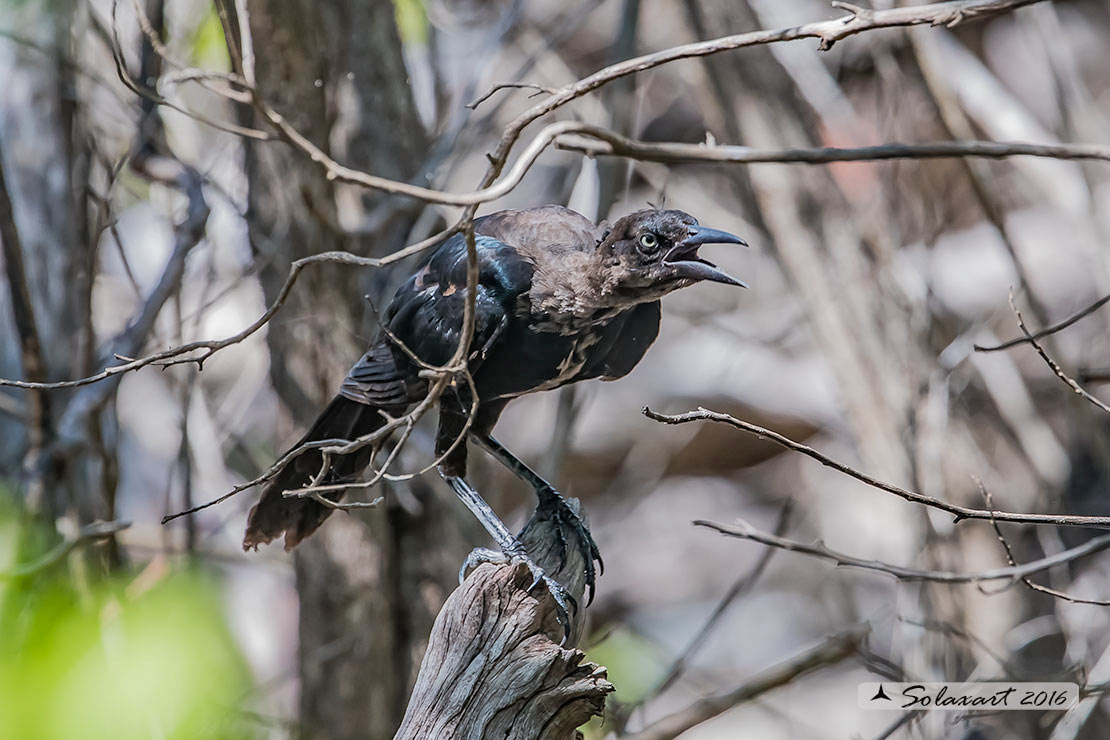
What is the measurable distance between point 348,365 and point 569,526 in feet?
4.57

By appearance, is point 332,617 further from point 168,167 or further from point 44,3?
point 44,3

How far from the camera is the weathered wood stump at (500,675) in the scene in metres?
2.72

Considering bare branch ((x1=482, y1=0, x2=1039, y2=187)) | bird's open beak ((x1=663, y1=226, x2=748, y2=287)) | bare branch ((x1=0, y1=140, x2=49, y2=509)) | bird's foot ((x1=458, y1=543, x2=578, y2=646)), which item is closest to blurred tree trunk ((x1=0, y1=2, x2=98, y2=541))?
bare branch ((x1=0, y1=140, x2=49, y2=509))

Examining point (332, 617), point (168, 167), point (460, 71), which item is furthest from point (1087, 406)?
point (460, 71)

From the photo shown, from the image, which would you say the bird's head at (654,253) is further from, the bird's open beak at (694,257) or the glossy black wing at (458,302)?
the glossy black wing at (458,302)

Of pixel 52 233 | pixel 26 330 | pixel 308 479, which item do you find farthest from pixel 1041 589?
pixel 52 233

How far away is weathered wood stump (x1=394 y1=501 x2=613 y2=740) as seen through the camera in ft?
8.93

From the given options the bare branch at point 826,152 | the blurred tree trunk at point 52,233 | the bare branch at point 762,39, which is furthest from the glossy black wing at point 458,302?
the blurred tree trunk at point 52,233

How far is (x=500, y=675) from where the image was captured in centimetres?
276

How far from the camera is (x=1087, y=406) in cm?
530

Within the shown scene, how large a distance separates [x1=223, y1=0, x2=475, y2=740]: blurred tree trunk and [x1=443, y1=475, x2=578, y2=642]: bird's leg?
92cm

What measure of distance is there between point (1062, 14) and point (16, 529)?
943 centimetres

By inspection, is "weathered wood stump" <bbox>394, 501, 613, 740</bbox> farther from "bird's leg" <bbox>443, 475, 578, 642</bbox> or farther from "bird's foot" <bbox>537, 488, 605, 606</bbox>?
"bird's foot" <bbox>537, 488, 605, 606</bbox>

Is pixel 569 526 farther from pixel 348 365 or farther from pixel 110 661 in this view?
pixel 110 661
